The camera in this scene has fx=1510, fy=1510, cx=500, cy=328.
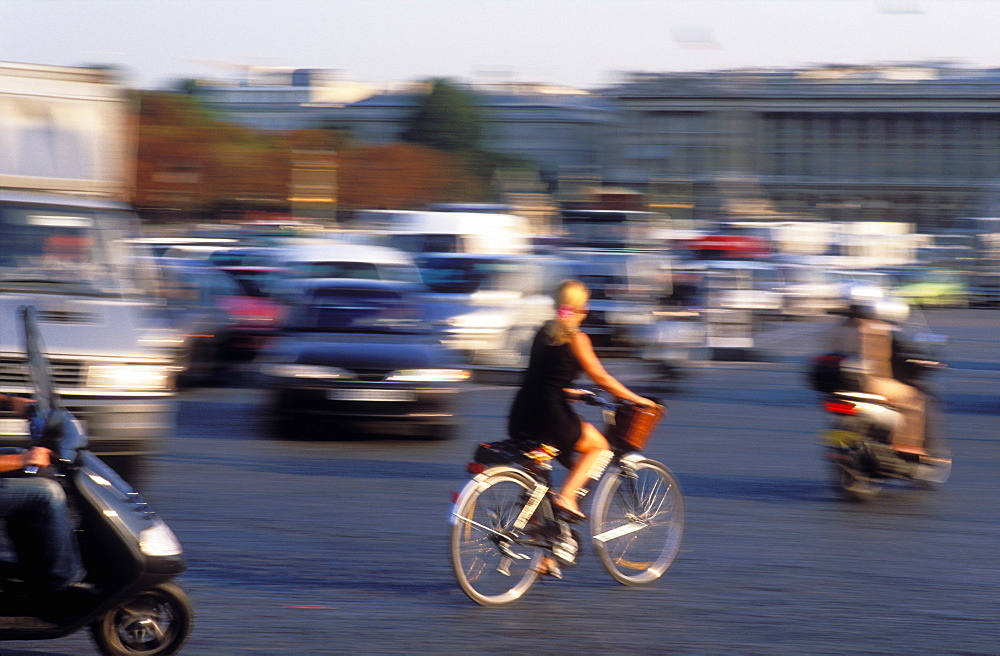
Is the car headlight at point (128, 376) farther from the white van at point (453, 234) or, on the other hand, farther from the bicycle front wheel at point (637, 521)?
the white van at point (453, 234)

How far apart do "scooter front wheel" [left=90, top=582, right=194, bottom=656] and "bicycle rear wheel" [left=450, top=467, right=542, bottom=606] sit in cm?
142

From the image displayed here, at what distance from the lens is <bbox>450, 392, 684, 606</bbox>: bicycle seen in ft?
21.1

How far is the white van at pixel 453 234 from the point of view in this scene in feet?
81.9

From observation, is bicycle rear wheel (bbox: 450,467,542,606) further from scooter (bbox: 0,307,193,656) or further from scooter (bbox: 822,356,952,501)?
scooter (bbox: 822,356,952,501)

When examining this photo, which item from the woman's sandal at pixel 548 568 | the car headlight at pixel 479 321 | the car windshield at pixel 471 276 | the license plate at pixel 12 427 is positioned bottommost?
the car headlight at pixel 479 321

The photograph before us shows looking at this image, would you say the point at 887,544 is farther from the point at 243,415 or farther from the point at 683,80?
the point at 683,80

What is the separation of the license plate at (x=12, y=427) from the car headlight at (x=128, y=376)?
0.52 meters

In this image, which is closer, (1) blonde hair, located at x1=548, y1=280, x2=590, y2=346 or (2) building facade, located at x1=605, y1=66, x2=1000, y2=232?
(1) blonde hair, located at x1=548, y1=280, x2=590, y2=346

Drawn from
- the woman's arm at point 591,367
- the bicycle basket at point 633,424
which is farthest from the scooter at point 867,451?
the woman's arm at point 591,367

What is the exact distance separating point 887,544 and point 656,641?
2.71 metres

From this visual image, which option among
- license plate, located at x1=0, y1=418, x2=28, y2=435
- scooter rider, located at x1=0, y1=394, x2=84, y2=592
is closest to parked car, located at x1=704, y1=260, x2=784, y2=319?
license plate, located at x1=0, y1=418, x2=28, y2=435

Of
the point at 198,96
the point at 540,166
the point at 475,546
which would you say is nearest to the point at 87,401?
the point at 475,546

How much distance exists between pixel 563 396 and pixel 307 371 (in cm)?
634

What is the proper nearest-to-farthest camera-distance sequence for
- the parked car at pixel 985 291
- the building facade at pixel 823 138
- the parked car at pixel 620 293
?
the parked car at pixel 620 293, the parked car at pixel 985 291, the building facade at pixel 823 138
